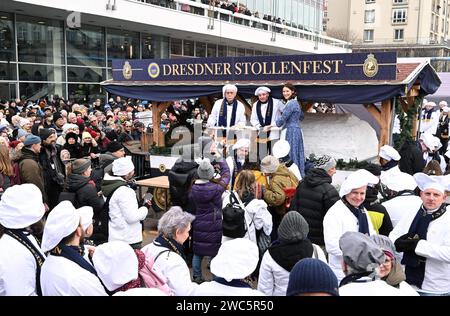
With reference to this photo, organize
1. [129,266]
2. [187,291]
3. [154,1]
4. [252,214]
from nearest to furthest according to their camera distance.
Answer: [129,266] < [187,291] < [252,214] < [154,1]

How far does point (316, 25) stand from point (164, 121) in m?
31.0

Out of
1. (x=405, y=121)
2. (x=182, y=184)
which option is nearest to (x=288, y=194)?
(x=182, y=184)

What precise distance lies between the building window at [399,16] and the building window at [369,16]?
249 cm

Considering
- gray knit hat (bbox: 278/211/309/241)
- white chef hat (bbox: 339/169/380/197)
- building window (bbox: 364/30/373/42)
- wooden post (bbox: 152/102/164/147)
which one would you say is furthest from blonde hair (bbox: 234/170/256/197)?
building window (bbox: 364/30/373/42)

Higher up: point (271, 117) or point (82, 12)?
point (82, 12)

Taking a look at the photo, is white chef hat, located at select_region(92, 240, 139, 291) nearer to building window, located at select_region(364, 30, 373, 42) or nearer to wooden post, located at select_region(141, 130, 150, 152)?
wooden post, located at select_region(141, 130, 150, 152)

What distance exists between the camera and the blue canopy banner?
7.71 m

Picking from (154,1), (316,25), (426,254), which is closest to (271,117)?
(426,254)

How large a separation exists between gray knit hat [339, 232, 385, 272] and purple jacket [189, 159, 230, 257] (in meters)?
2.28

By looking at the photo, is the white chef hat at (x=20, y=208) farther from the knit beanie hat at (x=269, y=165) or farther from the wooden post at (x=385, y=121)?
the wooden post at (x=385, y=121)

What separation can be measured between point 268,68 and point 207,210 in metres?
4.37

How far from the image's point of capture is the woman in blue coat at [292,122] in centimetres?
802

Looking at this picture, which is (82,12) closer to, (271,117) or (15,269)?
(271,117)

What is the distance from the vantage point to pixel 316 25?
130 feet
